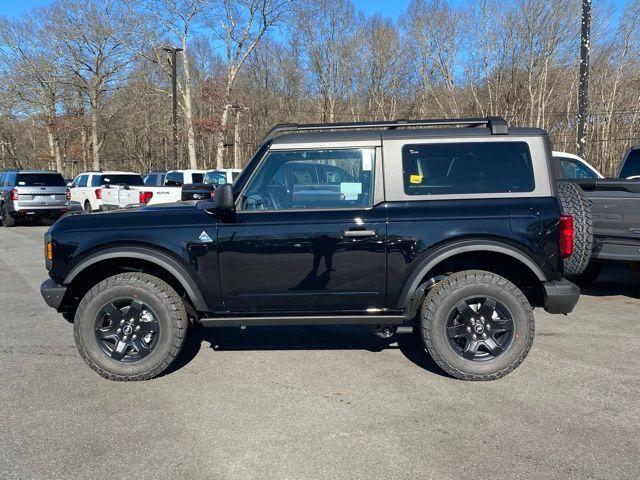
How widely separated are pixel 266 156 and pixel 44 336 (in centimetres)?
332

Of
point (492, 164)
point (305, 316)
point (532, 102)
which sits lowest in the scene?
point (305, 316)

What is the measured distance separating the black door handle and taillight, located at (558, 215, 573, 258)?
1.46 metres

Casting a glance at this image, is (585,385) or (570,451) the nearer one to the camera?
(570,451)

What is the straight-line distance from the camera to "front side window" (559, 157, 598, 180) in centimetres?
888

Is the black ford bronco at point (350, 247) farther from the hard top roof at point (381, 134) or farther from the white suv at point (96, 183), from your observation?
the white suv at point (96, 183)

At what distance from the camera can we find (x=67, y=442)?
3.26 meters

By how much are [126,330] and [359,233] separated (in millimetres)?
2114

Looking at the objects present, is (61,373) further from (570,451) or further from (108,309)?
(570,451)

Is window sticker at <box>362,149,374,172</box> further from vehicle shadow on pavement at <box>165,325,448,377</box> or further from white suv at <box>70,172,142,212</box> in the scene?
white suv at <box>70,172,142,212</box>

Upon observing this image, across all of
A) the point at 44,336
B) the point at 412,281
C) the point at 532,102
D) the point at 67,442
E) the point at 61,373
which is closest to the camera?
the point at 67,442

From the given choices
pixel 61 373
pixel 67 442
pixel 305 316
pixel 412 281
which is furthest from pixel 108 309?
pixel 412 281

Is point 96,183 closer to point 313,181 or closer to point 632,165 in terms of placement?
point 313,181

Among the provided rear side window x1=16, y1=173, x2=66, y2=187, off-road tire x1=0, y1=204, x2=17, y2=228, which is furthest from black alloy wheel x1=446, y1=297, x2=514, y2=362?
off-road tire x1=0, y1=204, x2=17, y2=228

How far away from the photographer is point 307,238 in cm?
401
